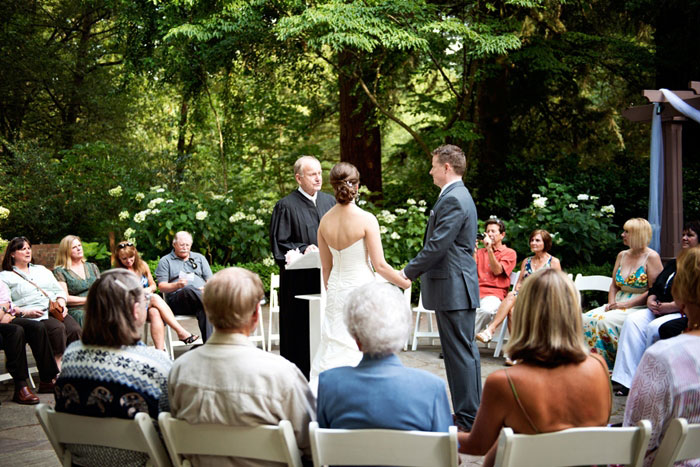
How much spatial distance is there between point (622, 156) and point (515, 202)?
267 cm

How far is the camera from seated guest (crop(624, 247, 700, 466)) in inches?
104

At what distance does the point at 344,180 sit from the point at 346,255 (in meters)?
0.50

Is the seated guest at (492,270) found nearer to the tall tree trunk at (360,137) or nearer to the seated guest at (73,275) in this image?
the seated guest at (73,275)

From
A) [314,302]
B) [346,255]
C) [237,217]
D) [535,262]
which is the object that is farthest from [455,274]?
[237,217]

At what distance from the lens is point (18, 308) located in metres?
5.85

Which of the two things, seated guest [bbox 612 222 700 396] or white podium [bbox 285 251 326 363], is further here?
seated guest [bbox 612 222 700 396]

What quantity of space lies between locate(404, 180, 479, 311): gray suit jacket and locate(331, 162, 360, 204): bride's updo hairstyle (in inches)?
20.8

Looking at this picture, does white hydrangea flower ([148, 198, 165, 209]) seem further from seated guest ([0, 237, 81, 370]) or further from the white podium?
the white podium

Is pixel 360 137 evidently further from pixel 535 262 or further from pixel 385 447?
pixel 385 447

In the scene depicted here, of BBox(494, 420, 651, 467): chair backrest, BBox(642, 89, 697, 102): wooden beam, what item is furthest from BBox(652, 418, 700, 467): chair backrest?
BBox(642, 89, 697, 102): wooden beam

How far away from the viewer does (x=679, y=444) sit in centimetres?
240

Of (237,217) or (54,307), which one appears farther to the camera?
(237,217)

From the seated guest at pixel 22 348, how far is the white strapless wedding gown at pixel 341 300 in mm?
2421

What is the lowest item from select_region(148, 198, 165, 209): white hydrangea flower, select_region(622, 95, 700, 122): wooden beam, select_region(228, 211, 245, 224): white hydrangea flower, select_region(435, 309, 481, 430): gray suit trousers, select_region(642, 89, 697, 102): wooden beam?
select_region(435, 309, 481, 430): gray suit trousers
